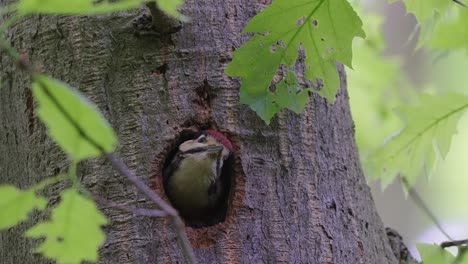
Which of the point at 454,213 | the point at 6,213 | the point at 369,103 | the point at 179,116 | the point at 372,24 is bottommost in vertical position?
the point at 454,213

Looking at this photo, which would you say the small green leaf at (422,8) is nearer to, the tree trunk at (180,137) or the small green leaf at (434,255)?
the tree trunk at (180,137)

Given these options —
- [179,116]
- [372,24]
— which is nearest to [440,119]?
[179,116]

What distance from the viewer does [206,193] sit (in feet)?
4.45

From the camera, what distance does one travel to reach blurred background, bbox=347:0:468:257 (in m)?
2.30

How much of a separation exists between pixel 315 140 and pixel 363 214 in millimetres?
176

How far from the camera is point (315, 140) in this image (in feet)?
4.44

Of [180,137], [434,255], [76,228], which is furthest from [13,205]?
[434,255]

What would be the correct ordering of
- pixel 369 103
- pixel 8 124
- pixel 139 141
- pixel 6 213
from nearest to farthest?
1. pixel 6 213
2. pixel 139 141
3. pixel 8 124
4. pixel 369 103

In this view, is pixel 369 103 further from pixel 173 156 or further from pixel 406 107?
pixel 173 156

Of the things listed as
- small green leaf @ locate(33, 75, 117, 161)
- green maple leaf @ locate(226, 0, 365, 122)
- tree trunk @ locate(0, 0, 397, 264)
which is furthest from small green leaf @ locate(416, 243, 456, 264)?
small green leaf @ locate(33, 75, 117, 161)

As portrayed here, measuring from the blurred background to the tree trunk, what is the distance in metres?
0.52

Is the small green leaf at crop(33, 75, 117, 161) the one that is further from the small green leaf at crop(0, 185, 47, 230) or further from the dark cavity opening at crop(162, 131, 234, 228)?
the dark cavity opening at crop(162, 131, 234, 228)

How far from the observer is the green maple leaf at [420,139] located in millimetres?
1411

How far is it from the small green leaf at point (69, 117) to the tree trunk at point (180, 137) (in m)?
0.52
